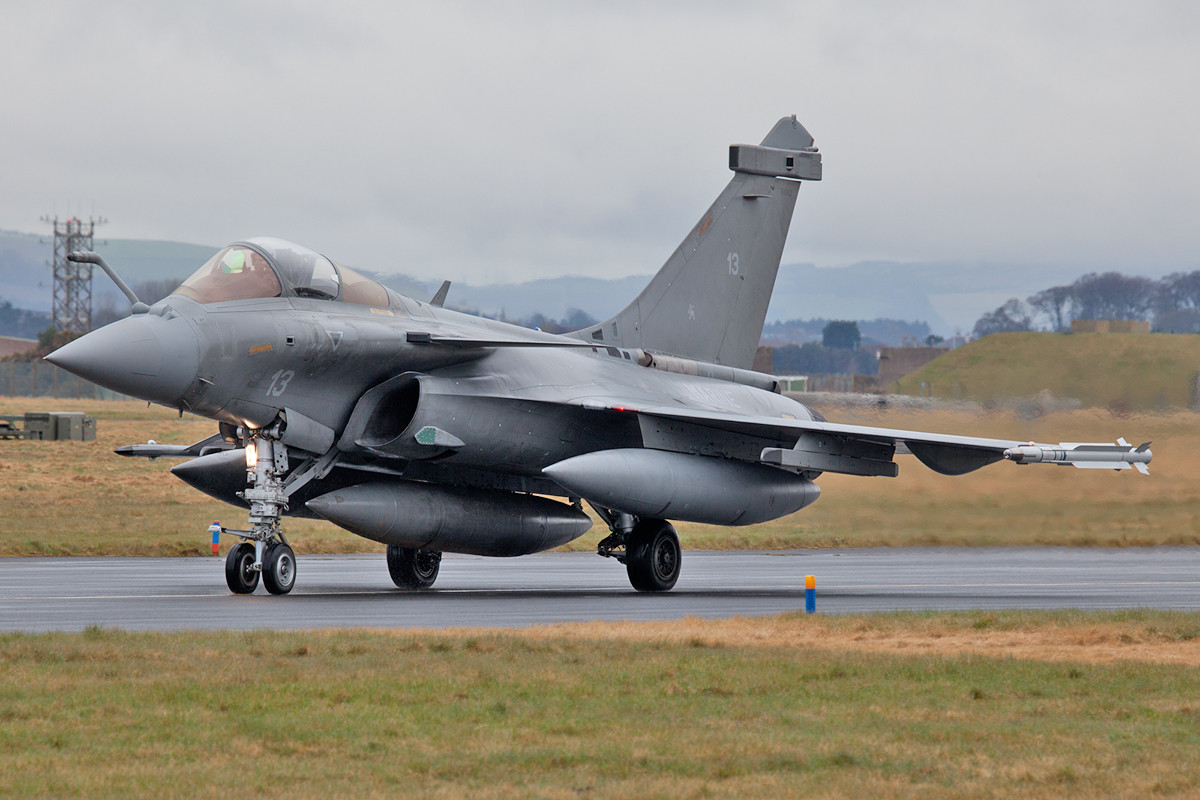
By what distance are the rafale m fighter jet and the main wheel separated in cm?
2

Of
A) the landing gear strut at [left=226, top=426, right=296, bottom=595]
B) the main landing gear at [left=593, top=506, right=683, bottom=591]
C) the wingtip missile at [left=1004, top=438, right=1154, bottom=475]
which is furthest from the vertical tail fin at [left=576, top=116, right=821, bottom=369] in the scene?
the landing gear strut at [left=226, top=426, right=296, bottom=595]

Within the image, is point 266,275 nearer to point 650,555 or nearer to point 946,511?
point 650,555

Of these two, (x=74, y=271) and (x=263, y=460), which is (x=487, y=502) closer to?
(x=263, y=460)

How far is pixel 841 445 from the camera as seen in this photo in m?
16.6

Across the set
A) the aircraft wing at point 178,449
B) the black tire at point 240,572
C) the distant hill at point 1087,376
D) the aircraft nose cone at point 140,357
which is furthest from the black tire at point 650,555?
the distant hill at point 1087,376

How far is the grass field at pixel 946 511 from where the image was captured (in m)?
19.0

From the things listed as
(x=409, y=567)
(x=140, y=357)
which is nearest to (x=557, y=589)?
(x=409, y=567)

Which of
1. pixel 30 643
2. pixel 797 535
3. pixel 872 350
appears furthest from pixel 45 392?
pixel 872 350

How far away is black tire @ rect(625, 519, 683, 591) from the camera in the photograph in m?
16.5

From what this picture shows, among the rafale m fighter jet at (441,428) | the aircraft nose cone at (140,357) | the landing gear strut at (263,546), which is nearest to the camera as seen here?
the aircraft nose cone at (140,357)

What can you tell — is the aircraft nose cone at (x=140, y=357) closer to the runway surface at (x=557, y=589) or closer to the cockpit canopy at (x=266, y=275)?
the cockpit canopy at (x=266, y=275)

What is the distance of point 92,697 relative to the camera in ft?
24.4

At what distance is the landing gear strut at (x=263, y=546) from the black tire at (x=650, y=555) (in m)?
4.18

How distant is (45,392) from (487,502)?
221 feet
